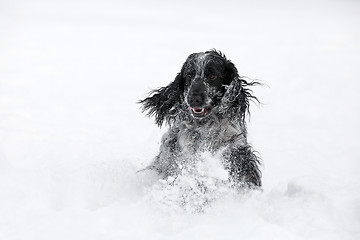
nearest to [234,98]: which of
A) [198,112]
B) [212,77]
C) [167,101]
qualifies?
[212,77]

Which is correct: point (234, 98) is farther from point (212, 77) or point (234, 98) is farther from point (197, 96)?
point (197, 96)

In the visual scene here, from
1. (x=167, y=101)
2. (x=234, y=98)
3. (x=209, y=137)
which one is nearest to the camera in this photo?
(x=209, y=137)

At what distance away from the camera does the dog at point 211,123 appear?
407cm

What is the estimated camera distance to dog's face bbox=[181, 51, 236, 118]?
4008mm

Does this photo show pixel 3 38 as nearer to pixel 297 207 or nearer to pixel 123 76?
pixel 123 76

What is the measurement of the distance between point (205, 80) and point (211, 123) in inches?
15.5

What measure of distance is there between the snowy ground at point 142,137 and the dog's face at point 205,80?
812 millimetres

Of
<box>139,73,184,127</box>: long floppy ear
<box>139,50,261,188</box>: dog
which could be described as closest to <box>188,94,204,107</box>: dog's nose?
<box>139,50,261,188</box>: dog

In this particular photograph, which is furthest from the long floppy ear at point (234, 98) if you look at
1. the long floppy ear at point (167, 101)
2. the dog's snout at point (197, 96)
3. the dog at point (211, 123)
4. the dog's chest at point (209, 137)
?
the long floppy ear at point (167, 101)

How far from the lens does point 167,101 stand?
4.63m

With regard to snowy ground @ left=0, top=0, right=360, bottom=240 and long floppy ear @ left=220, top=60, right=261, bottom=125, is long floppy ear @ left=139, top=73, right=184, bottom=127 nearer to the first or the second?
long floppy ear @ left=220, top=60, right=261, bottom=125

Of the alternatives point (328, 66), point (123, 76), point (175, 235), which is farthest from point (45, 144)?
point (328, 66)

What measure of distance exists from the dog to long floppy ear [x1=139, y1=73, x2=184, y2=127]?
0.05 m

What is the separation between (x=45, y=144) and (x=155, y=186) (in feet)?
8.09
